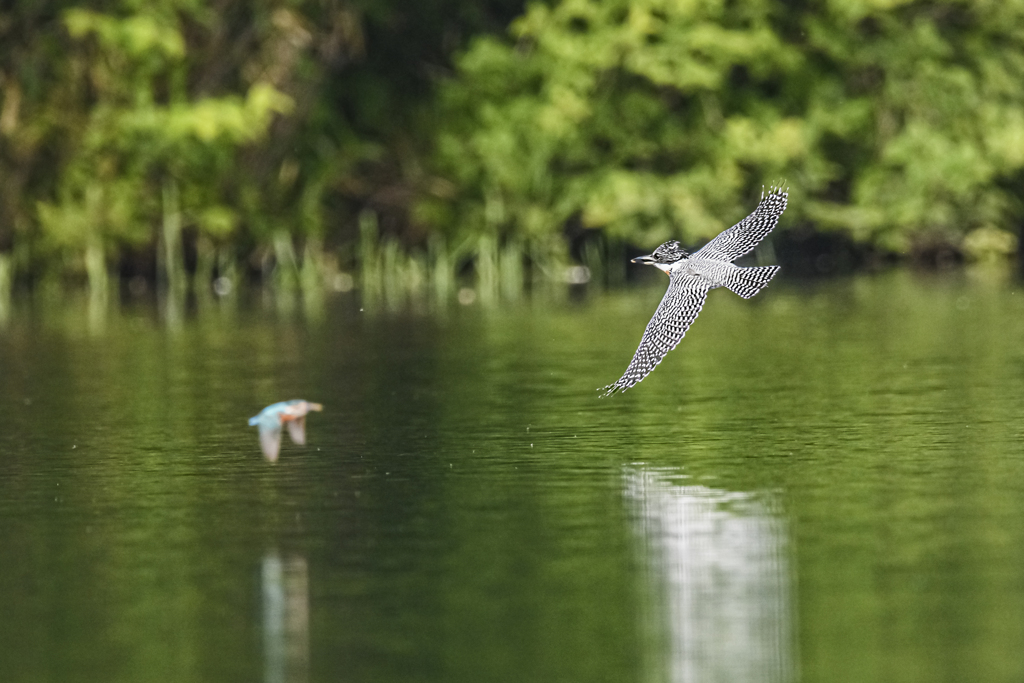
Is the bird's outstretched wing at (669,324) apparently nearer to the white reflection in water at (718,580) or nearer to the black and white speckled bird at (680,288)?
the black and white speckled bird at (680,288)

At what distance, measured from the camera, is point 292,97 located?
147 ft

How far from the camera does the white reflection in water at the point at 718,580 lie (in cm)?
875

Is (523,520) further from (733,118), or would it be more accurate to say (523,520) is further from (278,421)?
(733,118)

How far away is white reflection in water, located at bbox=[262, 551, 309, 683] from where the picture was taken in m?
8.77

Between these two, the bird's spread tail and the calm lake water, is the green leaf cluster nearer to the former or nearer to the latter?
the calm lake water

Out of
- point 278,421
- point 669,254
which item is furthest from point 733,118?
point 669,254

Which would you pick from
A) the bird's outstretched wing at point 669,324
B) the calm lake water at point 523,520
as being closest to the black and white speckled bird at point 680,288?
the bird's outstretched wing at point 669,324

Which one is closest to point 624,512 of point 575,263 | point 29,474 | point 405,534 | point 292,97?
point 405,534

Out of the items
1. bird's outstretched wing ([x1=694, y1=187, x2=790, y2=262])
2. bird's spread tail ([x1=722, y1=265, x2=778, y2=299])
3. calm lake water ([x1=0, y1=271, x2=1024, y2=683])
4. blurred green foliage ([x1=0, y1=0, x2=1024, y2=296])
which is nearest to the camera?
calm lake water ([x1=0, y1=271, x2=1024, y2=683])

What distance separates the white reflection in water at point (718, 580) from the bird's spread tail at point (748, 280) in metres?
1.17

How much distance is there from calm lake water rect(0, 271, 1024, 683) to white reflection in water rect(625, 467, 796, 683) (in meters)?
0.02

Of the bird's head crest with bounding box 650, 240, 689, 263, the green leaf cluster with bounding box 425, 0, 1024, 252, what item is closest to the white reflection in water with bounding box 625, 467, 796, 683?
the bird's head crest with bounding box 650, 240, 689, 263

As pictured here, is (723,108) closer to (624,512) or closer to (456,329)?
(456,329)

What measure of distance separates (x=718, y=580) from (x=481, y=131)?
36.2 metres
